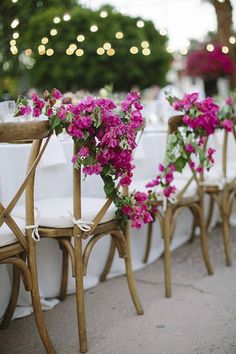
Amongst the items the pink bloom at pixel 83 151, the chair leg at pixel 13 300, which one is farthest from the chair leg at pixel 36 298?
the pink bloom at pixel 83 151

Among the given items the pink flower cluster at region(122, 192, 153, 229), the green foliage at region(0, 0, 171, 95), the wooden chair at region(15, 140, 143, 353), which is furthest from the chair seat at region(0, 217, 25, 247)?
the green foliage at region(0, 0, 171, 95)

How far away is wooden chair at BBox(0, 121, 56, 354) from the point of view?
5.17 feet

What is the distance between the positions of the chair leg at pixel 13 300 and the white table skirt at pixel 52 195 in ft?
0.20

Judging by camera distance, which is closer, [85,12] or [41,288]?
[41,288]

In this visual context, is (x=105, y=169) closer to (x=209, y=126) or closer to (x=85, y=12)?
(x=209, y=126)

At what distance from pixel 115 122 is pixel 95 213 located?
455 mm

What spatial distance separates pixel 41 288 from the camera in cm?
246

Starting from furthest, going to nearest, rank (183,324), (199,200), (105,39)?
(105,39) < (199,200) < (183,324)

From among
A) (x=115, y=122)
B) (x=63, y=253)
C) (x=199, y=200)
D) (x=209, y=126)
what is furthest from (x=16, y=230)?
(x=199, y=200)

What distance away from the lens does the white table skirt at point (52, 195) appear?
2.20 metres

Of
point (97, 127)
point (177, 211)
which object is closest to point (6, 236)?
point (97, 127)

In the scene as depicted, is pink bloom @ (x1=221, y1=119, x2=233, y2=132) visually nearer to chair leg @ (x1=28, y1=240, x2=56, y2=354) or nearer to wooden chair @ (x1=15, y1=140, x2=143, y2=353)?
wooden chair @ (x1=15, y1=140, x2=143, y2=353)

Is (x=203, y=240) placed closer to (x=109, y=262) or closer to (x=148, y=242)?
(x=148, y=242)

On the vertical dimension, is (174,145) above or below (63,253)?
above
